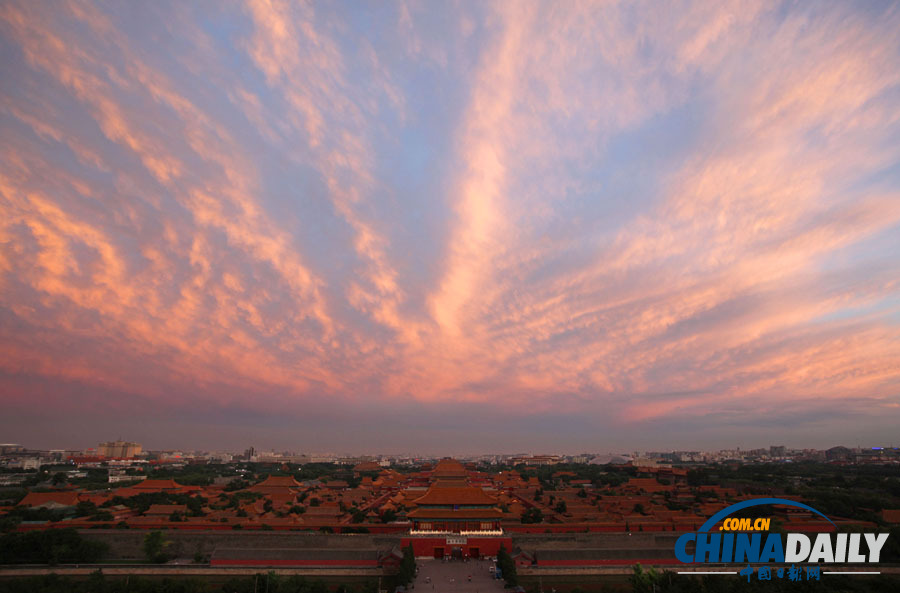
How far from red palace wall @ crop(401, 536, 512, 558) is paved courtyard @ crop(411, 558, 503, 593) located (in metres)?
0.62

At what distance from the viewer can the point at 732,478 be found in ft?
239

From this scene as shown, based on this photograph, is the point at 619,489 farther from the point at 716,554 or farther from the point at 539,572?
the point at 716,554

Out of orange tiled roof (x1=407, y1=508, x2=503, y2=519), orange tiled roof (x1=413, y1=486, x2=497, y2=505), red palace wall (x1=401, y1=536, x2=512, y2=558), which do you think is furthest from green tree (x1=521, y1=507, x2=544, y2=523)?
red palace wall (x1=401, y1=536, x2=512, y2=558)

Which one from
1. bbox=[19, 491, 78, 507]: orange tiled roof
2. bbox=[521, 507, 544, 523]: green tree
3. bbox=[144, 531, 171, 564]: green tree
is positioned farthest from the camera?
bbox=[19, 491, 78, 507]: orange tiled roof

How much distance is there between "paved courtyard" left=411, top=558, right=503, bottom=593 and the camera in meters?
25.0

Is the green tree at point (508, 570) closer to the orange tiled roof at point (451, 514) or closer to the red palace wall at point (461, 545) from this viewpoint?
the red palace wall at point (461, 545)

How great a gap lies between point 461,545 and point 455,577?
15.3 ft

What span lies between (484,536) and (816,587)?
16.5 m

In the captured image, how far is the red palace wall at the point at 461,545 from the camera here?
1236 inches

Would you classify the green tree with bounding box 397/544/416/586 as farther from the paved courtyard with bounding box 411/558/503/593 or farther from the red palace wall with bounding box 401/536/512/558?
the red palace wall with bounding box 401/536/512/558

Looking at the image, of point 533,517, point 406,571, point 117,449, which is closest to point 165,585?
point 406,571

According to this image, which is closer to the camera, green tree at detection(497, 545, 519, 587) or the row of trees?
the row of trees

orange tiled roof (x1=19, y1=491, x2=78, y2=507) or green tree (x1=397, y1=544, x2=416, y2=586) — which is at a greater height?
orange tiled roof (x1=19, y1=491, x2=78, y2=507)

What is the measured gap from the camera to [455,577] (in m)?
27.1
